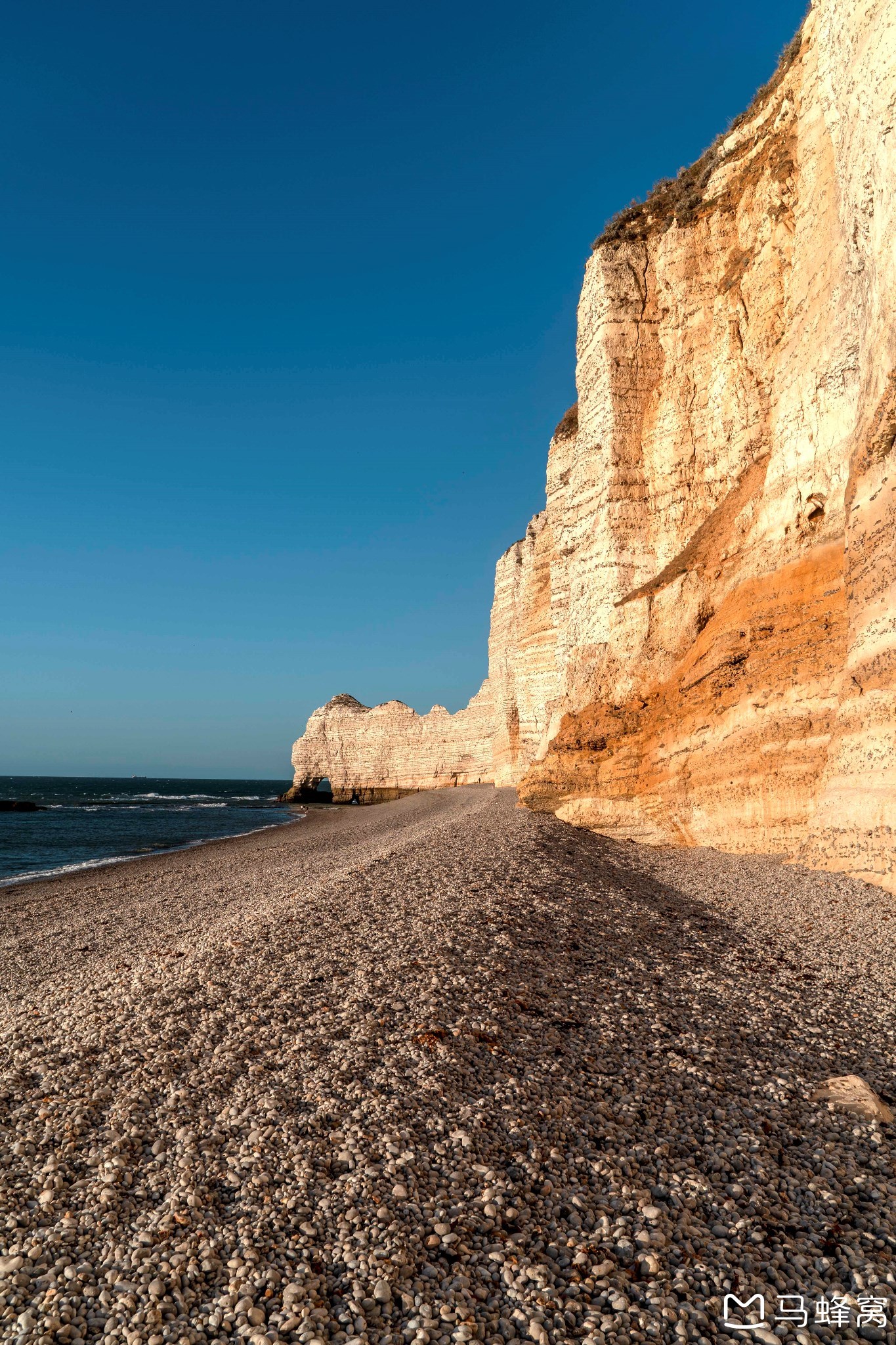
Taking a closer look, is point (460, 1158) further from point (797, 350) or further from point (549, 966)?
point (797, 350)

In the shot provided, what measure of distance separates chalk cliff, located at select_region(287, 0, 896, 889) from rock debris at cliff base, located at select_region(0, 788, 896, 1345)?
345 centimetres

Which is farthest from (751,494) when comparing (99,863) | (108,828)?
(108,828)

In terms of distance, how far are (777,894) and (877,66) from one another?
10884mm

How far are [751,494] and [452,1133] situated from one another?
11885 mm

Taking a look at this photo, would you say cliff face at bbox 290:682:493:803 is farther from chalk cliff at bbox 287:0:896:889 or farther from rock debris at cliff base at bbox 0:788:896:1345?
rock debris at cliff base at bbox 0:788:896:1345

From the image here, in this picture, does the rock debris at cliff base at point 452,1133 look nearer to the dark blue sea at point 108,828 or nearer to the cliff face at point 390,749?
the dark blue sea at point 108,828

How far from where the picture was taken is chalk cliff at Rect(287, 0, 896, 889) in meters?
8.78

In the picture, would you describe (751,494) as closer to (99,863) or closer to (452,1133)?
(452,1133)

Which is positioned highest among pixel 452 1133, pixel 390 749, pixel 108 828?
pixel 390 749

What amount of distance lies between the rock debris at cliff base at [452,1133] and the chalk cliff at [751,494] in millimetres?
3450

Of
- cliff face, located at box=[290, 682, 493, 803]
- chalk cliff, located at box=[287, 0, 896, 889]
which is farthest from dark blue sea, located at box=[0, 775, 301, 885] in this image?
chalk cliff, located at box=[287, 0, 896, 889]

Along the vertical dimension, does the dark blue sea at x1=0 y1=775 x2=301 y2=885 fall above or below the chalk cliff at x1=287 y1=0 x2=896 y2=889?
below

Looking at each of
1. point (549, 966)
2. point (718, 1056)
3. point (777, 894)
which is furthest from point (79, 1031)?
point (777, 894)

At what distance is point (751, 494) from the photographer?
12.3m
